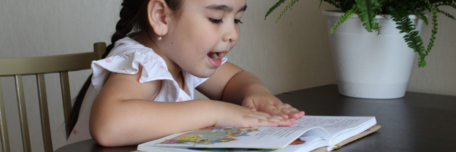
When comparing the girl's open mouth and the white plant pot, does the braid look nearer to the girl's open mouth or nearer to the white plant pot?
the girl's open mouth

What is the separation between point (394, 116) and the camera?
875 millimetres

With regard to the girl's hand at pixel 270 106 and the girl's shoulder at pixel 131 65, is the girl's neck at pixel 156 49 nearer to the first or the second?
the girl's shoulder at pixel 131 65

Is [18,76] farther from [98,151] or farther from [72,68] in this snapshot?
[98,151]

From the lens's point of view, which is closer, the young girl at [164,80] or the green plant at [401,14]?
the young girl at [164,80]

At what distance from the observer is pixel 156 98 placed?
0.85 meters

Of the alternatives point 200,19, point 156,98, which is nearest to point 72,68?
point 156,98

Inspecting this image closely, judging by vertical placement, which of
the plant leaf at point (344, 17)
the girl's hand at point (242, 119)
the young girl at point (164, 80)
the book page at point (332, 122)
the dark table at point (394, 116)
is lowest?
the dark table at point (394, 116)

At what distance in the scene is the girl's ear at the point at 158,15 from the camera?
81 cm

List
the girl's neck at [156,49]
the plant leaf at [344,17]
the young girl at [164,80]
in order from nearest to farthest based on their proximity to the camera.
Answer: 1. the young girl at [164,80]
2. the girl's neck at [156,49]
3. the plant leaf at [344,17]

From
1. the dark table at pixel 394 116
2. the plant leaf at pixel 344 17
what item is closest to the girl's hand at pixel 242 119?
the dark table at pixel 394 116

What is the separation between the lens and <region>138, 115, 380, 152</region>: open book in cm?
53

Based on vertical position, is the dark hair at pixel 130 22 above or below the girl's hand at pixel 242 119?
above

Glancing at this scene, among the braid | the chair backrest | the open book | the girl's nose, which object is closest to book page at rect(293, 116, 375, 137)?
the open book

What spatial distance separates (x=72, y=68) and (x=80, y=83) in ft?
1.96
